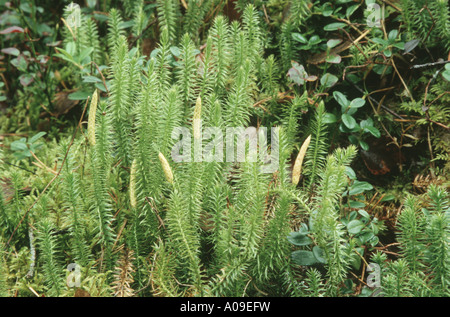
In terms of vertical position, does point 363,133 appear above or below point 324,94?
below

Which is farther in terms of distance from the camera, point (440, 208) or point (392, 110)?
point (392, 110)

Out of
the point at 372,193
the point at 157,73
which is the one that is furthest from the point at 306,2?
the point at 372,193

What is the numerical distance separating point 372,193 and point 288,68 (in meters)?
0.73

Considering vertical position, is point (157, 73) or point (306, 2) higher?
point (306, 2)

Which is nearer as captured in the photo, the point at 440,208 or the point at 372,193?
the point at 440,208

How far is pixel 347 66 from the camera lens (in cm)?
192

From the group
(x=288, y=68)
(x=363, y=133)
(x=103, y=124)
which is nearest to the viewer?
(x=103, y=124)


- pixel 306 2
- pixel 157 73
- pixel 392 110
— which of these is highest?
pixel 306 2

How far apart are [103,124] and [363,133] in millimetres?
1173

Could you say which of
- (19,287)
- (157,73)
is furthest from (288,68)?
(19,287)

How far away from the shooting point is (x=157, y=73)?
1744 mm
